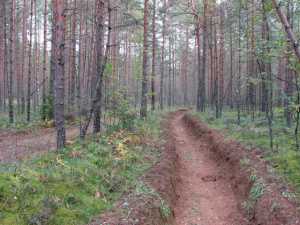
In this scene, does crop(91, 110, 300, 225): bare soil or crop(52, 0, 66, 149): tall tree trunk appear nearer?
crop(91, 110, 300, 225): bare soil

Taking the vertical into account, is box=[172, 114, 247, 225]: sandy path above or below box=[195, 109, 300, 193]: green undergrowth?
below

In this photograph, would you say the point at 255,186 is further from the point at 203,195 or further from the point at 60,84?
the point at 60,84

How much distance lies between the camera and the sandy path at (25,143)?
11995 millimetres

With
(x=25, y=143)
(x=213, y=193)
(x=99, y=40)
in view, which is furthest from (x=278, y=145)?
(x=25, y=143)

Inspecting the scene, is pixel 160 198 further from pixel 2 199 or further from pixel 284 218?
pixel 2 199

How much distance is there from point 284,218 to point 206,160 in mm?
7130

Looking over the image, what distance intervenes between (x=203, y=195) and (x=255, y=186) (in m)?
1.63

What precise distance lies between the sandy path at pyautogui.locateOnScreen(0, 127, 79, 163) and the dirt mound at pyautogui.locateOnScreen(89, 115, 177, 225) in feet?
15.1

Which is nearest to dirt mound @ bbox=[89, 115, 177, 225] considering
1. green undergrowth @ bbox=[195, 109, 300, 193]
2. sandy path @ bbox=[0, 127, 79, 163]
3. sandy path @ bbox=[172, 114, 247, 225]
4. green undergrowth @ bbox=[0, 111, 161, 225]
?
green undergrowth @ bbox=[0, 111, 161, 225]

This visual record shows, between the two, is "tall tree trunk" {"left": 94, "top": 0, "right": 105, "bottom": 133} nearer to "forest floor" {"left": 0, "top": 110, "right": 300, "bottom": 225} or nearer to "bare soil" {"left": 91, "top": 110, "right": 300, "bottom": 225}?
"forest floor" {"left": 0, "top": 110, "right": 300, "bottom": 225}

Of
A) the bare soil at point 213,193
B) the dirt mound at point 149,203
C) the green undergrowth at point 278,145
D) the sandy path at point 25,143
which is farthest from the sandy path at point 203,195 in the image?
the sandy path at point 25,143

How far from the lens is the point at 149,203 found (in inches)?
294

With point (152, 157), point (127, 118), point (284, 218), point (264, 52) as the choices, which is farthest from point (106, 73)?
point (284, 218)

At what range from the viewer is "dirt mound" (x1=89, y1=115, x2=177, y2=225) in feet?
21.2
